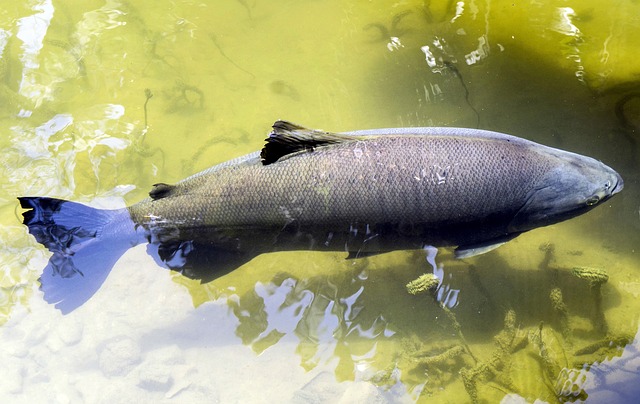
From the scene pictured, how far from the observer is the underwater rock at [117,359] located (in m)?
4.07

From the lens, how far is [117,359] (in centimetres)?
407

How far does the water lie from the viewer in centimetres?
396

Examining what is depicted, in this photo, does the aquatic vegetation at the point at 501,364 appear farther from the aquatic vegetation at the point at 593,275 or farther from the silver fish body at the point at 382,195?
the silver fish body at the point at 382,195

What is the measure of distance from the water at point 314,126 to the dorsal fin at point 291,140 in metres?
0.83

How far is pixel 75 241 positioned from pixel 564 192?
357cm

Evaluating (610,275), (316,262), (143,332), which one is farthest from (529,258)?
(143,332)

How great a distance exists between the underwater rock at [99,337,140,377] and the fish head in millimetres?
3091

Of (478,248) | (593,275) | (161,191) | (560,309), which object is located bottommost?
(560,309)

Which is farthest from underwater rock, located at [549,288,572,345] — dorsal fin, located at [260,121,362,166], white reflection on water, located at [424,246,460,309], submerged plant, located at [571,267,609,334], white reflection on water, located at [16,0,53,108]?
white reflection on water, located at [16,0,53,108]

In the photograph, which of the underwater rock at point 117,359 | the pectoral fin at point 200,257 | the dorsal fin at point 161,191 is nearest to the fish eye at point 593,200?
the pectoral fin at point 200,257

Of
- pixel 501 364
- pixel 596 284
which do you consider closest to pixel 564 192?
pixel 596 284

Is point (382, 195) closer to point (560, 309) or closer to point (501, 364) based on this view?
point (501, 364)

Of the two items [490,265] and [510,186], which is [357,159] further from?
[490,265]

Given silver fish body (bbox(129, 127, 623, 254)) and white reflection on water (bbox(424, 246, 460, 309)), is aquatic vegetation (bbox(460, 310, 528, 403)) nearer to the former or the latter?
white reflection on water (bbox(424, 246, 460, 309))
